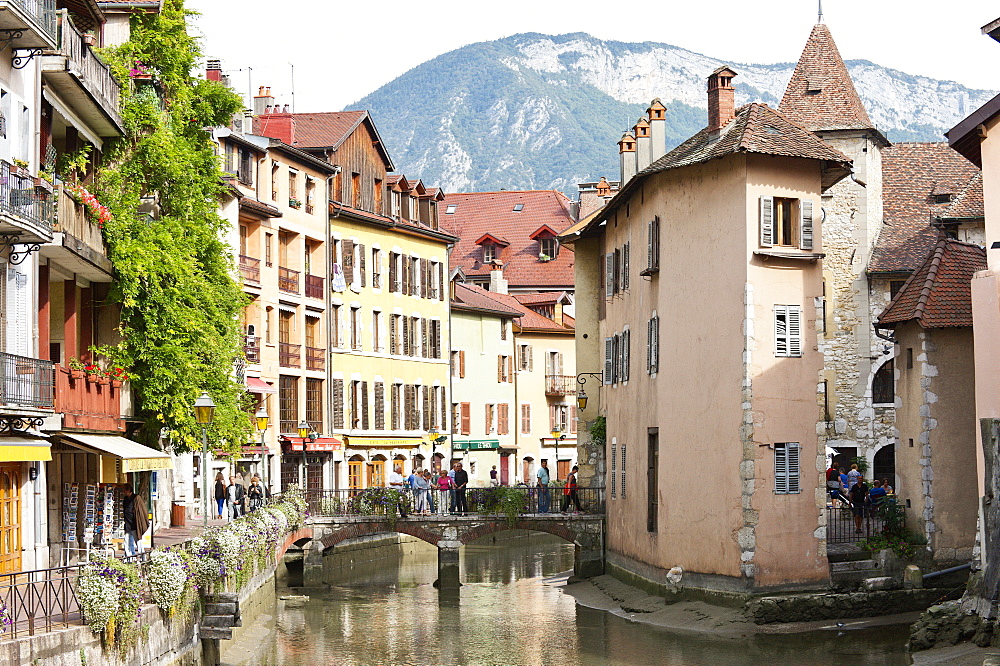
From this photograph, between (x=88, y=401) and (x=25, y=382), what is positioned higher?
(x=25, y=382)

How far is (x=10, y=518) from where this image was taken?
26.4 metres

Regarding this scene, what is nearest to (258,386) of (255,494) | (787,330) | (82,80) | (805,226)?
A: (255,494)

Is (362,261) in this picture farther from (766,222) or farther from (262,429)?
(766,222)

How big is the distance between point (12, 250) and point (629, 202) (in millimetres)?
21939

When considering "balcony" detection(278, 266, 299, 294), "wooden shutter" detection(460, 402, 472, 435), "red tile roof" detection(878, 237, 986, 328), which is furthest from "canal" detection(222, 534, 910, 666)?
"wooden shutter" detection(460, 402, 472, 435)

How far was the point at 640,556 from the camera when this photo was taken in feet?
134

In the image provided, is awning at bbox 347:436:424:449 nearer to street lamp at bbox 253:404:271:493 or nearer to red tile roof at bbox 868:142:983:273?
street lamp at bbox 253:404:271:493

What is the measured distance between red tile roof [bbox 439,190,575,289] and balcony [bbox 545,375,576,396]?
6853mm

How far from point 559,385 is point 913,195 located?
1224 inches

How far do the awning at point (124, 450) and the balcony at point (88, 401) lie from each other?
271 millimetres

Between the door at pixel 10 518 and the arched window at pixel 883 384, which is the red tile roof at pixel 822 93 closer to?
the arched window at pixel 883 384

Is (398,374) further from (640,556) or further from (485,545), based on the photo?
(640,556)

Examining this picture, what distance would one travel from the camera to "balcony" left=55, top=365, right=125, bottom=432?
2828 cm

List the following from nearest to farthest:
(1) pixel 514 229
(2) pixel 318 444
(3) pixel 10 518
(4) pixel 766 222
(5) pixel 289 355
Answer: (3) pixel 10 518 → (4) pixel 766 222 → (5) pixel 289 355 → (2) pixel 318 444 → (1) pixel 514 229
